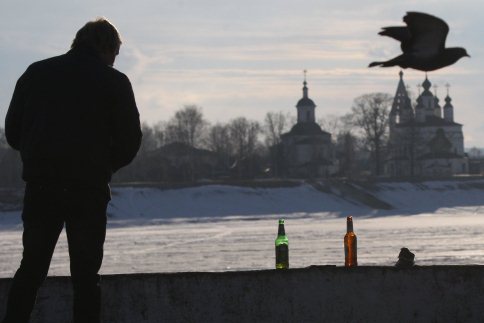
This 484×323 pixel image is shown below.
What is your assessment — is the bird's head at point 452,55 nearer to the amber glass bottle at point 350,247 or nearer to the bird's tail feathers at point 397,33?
the bird's tail feathers at point 397,33

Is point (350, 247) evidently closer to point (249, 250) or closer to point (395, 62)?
point (395, 62)

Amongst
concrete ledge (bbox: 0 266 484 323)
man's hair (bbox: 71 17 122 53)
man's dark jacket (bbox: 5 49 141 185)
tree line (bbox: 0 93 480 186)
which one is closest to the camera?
man's dark jacket (bbox: 5 49 141 185)

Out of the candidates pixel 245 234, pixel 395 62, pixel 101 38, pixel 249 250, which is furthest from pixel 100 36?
pixel 245 234

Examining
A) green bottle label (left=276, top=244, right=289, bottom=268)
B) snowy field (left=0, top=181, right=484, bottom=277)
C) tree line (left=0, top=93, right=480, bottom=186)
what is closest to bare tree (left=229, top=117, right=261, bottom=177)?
tree line (left=0, top=93, right=480, bottom=186)

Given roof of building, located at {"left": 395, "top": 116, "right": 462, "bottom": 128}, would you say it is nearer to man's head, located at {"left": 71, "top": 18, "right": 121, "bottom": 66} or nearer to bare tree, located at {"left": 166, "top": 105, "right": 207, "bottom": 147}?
bare tree, located at {"left": 166, "top": 105, "right": 207, "bottom": 147}

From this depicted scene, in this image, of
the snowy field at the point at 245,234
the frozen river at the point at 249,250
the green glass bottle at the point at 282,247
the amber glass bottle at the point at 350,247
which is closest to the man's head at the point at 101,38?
the green glass bottle at the point at 282,247

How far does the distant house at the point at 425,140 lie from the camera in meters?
145

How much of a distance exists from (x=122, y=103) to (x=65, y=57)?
382 mm

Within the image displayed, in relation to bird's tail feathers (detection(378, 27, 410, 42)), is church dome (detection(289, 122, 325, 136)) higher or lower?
higher

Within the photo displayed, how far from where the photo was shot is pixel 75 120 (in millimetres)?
5777

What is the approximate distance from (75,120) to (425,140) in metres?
156

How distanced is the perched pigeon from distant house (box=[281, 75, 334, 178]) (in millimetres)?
134851

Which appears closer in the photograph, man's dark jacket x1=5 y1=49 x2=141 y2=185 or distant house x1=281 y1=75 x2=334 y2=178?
man's dark jacket x1=5 y1=49 x2=141 y2=185

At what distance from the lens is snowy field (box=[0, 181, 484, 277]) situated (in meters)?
29.3
